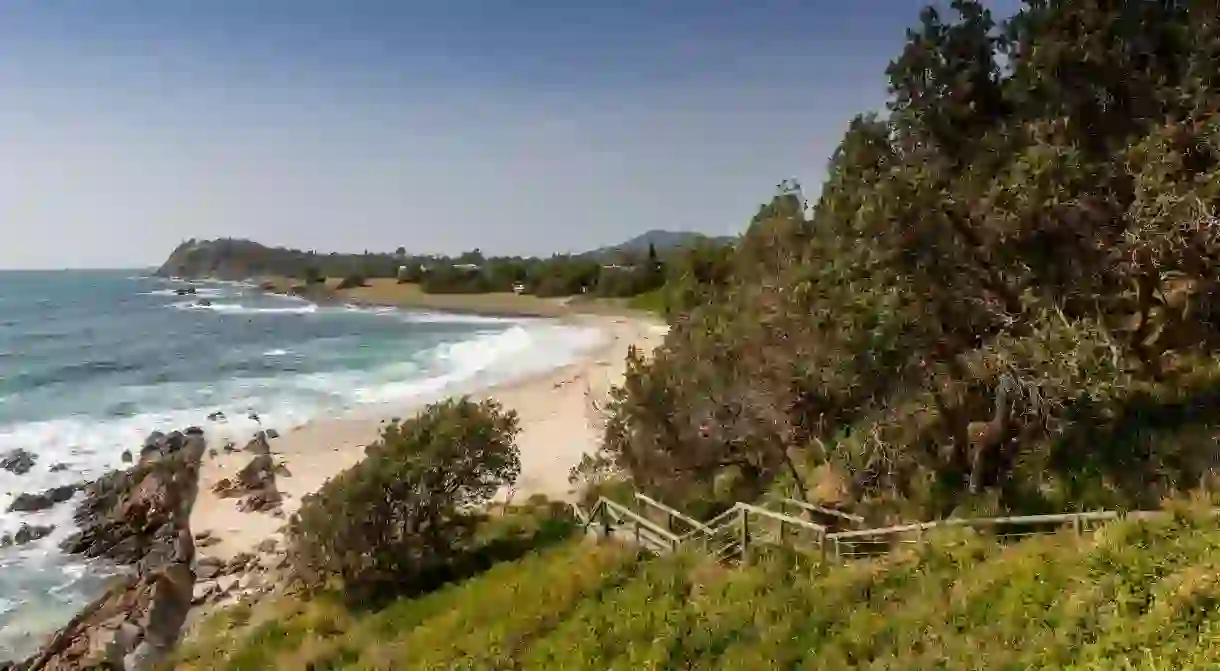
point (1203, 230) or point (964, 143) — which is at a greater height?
point (964, 143)

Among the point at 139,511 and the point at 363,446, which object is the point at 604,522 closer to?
the point at 139,511

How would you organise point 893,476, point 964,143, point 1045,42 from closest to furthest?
point 1045,42, point 964,143, point 893,476

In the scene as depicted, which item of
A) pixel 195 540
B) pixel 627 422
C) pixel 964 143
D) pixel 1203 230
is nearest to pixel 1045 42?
pixel 964 143

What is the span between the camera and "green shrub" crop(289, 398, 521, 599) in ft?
52.7

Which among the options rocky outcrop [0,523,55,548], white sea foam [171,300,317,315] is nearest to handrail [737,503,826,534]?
rocky outcrop [0,523,55,548]

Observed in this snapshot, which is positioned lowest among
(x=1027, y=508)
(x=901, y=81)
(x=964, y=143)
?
(x=1027, y=508)

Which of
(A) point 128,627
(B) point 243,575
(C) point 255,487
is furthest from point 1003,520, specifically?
(C) point 255,487

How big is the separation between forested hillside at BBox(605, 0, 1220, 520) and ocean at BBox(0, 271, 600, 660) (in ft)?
58.0

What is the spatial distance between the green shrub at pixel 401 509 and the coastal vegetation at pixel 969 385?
5.64 ft

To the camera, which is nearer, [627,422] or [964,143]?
[964,143]

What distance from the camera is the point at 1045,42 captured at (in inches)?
428

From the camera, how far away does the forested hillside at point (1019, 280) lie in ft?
33.2

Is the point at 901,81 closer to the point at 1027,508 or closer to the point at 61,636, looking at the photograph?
the point at 1027,508

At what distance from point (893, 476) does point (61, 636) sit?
16.7m
